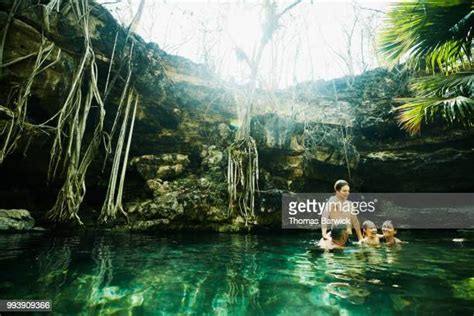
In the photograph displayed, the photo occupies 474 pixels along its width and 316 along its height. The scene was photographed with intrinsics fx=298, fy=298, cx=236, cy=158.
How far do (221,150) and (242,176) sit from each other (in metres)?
1.77

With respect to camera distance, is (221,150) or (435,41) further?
(221,150)

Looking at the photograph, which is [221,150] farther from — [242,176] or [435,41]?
[435,41]

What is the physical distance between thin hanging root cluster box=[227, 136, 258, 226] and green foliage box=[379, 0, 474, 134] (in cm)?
375

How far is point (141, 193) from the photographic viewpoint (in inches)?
329

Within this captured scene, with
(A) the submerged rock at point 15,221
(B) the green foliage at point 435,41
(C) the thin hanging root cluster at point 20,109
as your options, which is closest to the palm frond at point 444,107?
(B) the green foliage at point 435,41

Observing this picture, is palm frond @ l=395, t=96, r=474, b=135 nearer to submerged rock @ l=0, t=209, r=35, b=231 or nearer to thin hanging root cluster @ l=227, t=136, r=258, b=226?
thin hanging root cluster @ l=227, t=136, r=258, b=226

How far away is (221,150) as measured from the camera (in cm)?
849

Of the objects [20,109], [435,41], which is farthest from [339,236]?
[20,109]

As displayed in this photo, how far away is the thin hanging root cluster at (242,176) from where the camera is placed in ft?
22.5

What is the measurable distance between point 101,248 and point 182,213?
2.87m

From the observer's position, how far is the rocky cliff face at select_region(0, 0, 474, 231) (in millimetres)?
7062

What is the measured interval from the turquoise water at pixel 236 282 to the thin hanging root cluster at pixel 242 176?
303cm

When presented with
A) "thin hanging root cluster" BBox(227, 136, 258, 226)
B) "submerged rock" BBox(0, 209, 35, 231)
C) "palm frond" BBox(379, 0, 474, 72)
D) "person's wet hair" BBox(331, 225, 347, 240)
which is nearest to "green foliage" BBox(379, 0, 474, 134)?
"palm frond" BBox(379, 0, 474, 72)

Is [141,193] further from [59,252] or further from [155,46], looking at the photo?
[59,252]
